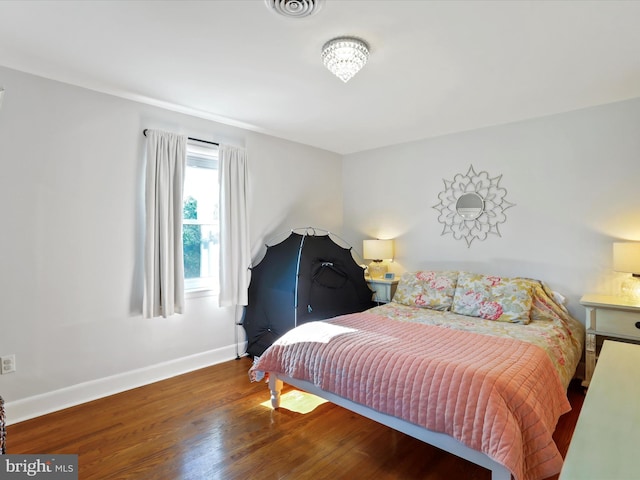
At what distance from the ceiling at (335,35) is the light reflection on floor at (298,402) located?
7.71ft

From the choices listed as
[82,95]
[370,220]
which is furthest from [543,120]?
[82,95]

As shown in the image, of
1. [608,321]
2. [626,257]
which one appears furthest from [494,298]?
[626,257]

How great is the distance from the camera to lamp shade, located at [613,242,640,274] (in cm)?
262

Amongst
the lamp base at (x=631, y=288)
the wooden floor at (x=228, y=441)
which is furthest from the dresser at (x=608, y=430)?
the lamp base at (x=631, y=288)

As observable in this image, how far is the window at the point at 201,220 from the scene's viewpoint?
3.40 meters

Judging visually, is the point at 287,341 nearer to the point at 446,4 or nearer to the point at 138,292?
the point at 138,292

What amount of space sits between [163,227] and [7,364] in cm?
134

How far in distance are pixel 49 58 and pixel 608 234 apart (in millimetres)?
4309

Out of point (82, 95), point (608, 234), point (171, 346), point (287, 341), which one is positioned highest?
point (82, 95)

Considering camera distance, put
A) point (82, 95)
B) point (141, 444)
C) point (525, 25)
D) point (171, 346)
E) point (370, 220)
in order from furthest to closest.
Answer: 1. point (370, 220)
2. point (171, 346)
3. point (82, 95)
4. point (141, 444)
5. point (525, 25)

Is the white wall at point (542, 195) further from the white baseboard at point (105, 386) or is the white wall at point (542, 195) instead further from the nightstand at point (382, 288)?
the white baseboard at point (105, 386)

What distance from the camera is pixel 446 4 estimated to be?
1730mm

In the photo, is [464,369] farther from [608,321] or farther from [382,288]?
[382,288]

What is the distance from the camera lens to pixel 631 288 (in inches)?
112
